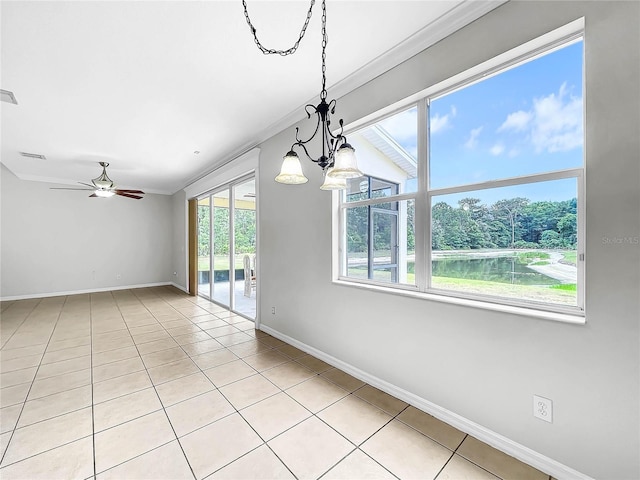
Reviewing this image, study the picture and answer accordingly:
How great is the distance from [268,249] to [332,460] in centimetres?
262

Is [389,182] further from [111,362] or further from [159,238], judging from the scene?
[159,238]

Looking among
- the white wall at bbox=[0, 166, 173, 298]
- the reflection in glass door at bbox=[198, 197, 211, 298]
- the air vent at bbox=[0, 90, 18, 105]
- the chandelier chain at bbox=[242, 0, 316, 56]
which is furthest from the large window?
the white wall at bbox=[0, 166, 173, 298]

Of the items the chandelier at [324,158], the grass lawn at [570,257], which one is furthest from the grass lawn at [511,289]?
the chandelier at [324,158]

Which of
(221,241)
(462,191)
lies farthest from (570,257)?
(221,241)

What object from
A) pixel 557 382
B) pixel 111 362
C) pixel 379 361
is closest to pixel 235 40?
Result: pixel 379 361

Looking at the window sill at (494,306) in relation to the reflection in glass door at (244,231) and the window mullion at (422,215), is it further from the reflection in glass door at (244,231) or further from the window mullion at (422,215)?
the reflection in glass door at (244,231)

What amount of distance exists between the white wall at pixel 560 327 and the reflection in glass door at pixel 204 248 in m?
4.63

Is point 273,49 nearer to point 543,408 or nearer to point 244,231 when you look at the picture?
point 543,408

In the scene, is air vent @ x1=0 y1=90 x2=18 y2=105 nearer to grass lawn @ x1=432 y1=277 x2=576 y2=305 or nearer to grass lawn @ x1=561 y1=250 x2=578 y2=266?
grass lawn @ x1=432 y1=277 x2=576 y2=305

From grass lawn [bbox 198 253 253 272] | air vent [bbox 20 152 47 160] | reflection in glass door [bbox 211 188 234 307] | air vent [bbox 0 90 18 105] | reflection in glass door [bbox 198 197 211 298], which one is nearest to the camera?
air vent [bbox 0 90 18 105]

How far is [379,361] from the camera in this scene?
2393 mm

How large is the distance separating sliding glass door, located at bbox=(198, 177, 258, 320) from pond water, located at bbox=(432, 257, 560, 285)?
2.91 metres

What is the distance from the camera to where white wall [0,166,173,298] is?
595 centimetres

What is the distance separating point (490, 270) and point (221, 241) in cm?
486
